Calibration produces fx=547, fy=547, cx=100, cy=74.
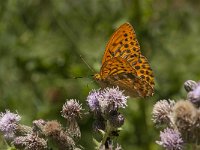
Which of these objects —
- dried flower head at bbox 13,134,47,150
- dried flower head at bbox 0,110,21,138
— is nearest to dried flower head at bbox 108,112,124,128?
dried flower head at bbox 13,134,47,150

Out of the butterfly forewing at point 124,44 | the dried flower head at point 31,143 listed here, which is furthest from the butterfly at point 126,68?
the dried flower head at point 31,143

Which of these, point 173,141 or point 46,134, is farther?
point 46,134

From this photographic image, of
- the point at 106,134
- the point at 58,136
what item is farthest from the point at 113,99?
the point at 58,136

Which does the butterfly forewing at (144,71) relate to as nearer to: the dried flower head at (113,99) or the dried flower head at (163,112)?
the dried flower head at (113,99)

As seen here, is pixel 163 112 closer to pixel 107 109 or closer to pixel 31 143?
pixel 107 109

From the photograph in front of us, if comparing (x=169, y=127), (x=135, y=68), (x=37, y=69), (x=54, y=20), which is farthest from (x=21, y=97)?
(x=169, y=127)

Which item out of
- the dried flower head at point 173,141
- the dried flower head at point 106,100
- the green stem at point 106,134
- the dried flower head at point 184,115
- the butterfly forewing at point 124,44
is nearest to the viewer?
the dried flower head at point 184,115
